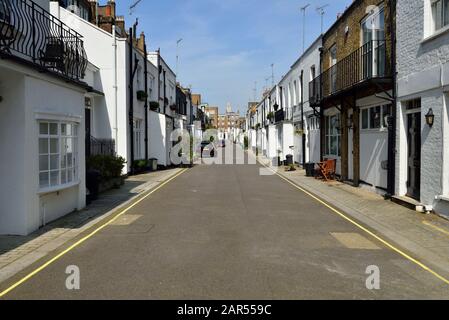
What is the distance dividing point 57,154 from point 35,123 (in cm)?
120

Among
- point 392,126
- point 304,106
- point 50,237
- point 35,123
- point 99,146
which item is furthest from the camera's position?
point 304,106

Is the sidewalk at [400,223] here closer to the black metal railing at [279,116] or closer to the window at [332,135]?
the window at [332,135]

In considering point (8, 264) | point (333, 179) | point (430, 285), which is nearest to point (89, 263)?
point (8, 264)

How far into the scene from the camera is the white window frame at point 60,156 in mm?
9758

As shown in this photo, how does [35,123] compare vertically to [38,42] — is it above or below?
below

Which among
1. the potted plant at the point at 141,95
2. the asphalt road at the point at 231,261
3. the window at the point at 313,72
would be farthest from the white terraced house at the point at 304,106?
the asphalt road at the point at 231,261

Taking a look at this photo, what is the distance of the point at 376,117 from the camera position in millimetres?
15422

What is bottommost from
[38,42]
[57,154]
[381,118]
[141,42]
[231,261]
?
[231,261]

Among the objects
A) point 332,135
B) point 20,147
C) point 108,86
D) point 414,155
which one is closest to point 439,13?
point 414,155

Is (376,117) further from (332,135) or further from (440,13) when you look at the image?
(332,135)

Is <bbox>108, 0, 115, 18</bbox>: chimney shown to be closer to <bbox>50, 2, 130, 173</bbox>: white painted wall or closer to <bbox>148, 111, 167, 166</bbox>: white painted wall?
<bbox>50, 2, 130, 173</bbox>: white painted wall

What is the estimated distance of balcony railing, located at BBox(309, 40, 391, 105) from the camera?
47.3ft

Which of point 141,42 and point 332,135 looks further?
point 141,42

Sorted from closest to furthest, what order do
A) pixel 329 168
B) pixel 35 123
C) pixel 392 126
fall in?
pixel 35 123
pixel 392 126
pixel 329 168
